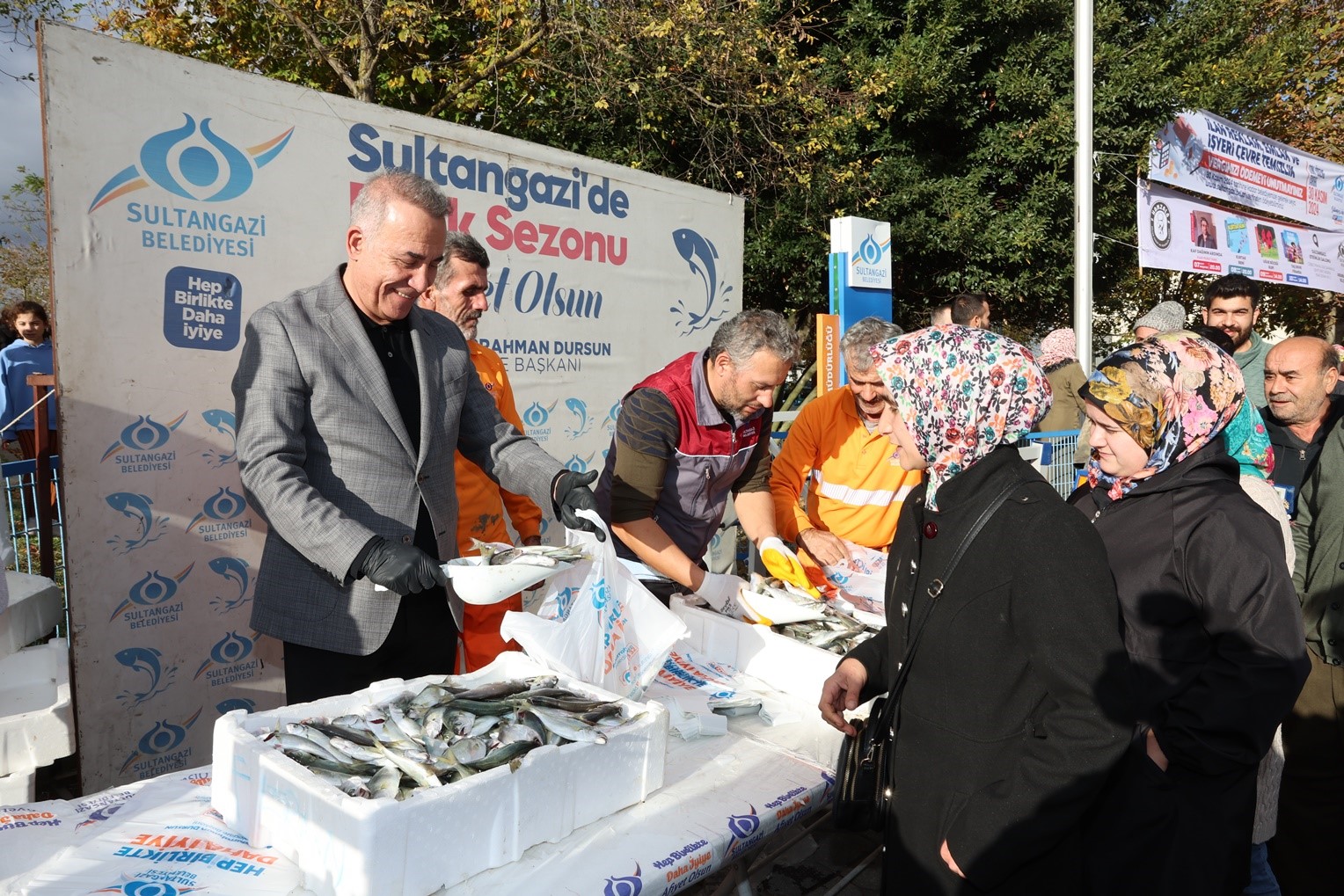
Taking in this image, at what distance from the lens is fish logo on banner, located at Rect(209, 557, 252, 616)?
324 centimetres

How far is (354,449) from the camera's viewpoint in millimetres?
2229

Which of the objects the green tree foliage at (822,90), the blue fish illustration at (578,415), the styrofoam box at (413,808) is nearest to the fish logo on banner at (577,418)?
the blue fish illustration at (578,415)

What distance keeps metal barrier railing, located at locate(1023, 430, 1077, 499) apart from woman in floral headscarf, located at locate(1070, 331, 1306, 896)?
4.86 metres

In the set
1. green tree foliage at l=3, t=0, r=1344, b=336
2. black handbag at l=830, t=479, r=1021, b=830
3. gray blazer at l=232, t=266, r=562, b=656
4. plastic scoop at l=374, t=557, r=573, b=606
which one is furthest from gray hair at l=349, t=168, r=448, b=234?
Answer: green tree foliage at l=3, t=0, r=1344, b=336

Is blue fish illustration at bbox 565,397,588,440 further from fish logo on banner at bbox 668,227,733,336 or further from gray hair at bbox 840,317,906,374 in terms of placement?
gray hair at bbox 840,317,906,374

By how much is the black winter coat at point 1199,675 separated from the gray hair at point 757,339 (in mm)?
1332

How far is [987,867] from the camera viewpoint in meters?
1.50

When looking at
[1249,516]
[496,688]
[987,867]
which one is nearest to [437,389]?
[496,688]

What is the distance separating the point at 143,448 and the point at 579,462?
7.39 feet

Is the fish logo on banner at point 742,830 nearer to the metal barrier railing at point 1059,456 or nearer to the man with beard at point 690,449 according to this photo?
the man with beard at point 690,449

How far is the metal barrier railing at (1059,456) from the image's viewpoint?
660cm

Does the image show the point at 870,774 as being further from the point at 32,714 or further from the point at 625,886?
the point at 32,714

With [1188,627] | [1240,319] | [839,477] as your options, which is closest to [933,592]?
[1188,627]

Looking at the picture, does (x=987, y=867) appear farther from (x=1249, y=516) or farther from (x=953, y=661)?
(x=1249, y=516)
